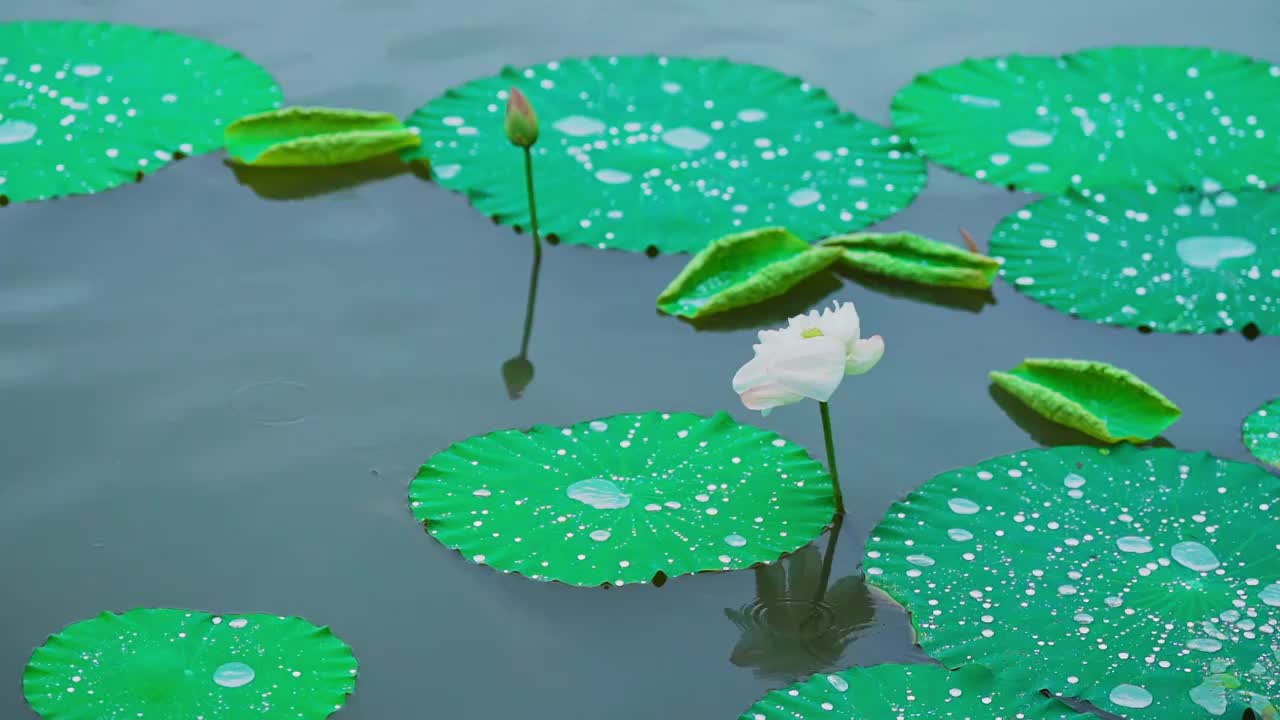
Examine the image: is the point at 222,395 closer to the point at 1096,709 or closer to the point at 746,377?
the point at 746,377

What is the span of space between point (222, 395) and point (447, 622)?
67cm

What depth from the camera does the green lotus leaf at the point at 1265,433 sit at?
2.26 metres

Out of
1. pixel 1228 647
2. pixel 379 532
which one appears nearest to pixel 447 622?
pixel 379 532

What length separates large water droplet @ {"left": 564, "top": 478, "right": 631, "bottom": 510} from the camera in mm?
2090

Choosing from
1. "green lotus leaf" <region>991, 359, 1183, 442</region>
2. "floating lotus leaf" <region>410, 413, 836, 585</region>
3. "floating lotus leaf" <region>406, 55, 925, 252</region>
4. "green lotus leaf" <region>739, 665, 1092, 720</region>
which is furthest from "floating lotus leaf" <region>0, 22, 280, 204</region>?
"green lotus leaf" <region>739, 665, 1092, 720</region>

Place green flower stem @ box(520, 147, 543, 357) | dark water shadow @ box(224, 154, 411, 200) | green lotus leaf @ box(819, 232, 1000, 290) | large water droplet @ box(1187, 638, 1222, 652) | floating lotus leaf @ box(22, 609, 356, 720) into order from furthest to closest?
dark water shadow @ box(224, 154, 411, 200)
green lotus leaf @ box(819, 232, 1000, 290)
green flower stem @ box(520, 147, 543, 357)
large water droplet @ box(1187, 638, 1222, 652)
floating lotus leaf @ box(22, 609, 356, 720)

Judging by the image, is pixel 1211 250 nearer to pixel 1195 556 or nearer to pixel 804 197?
pixel 804 197

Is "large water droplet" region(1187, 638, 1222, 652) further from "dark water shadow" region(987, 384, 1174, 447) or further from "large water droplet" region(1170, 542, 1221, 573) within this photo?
"dark water shadow" region(987, 384, 1174, 447)

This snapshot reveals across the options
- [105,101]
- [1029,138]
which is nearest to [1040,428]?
[1029,138]

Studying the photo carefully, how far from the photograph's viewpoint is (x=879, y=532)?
2096mm

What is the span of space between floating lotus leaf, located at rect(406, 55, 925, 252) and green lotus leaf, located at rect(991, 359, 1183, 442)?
57cm

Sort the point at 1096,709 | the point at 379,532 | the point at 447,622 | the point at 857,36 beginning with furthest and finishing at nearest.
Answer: the point at 857,36 < the point at 379,532 < the point at 447,622 < the point at 1096,709

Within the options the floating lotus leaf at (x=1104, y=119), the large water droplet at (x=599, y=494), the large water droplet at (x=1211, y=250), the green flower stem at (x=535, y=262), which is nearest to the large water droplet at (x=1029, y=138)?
the floating lotus leaf at (x=1104, y=119)

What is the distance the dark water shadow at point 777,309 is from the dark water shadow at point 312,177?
32.4 inches
